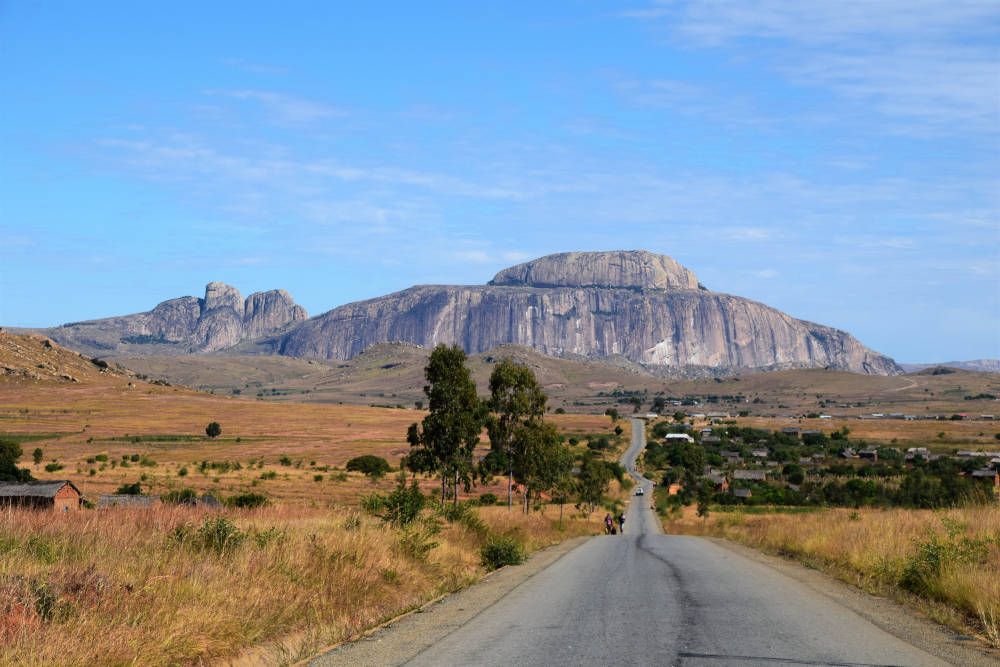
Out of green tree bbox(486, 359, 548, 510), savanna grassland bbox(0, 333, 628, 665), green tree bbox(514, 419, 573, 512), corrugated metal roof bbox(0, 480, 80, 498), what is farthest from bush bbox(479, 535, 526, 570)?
green tree bbox(514, 419, 573, 512)

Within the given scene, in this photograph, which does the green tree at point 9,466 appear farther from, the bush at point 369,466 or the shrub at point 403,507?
the shrub at point 403,507

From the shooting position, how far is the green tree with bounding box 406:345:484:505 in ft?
145

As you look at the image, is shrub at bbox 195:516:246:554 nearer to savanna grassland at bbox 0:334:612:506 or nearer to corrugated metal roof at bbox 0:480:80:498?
savanna grassland at bbox 0:334:612:506

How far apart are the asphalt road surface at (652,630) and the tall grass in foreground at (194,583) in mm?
1299

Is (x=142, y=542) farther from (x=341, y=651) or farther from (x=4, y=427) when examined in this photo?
(x=4, y=427)

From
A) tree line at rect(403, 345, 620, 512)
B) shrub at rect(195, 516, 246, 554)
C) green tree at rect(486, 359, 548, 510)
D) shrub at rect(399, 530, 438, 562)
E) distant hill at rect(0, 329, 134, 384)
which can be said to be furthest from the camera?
distant hill at rect(0, 329, 134, 384)

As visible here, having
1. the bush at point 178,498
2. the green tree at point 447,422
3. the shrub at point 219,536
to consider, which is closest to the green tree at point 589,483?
the green tree at point 447,422

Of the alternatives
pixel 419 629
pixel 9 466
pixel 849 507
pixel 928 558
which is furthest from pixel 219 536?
pixel 849 507

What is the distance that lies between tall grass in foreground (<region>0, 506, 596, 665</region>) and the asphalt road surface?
51.1 inches

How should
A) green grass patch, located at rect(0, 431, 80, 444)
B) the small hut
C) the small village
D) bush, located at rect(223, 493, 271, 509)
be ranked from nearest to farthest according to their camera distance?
bush, located at rect(223, 493, 271, 509), the small hut, the small village, green grass patch, located at rect(0, 431, 80, 444)

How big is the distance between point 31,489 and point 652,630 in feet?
124

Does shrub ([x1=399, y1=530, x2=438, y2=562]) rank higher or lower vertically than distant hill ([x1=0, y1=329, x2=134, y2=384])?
lower

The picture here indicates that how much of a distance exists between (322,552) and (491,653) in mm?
5705

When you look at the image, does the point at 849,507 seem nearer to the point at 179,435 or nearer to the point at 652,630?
the point at 652,630
